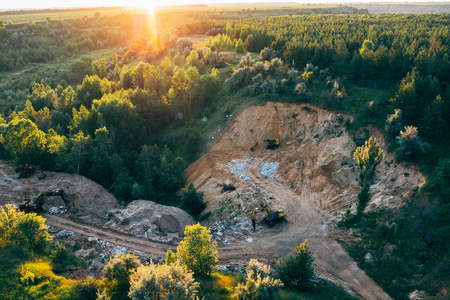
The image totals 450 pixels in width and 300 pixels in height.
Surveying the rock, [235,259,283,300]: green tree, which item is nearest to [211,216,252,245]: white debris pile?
[235,259,283,300]: green tree

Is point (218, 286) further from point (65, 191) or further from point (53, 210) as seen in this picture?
point (65, 191)

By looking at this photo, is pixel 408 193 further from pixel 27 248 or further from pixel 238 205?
pixel 27 248

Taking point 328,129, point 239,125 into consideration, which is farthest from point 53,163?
point 328,129

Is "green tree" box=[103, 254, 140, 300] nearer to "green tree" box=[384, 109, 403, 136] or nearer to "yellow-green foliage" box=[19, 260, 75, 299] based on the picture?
"yellow-green foliage" box=[19, 260, 75, 299]

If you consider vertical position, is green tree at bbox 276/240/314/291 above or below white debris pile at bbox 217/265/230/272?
above

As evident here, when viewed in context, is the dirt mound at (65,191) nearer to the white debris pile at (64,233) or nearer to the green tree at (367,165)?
the white debris pile at (64,233)

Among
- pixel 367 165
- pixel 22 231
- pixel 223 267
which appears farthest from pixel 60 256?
pixel 367 165
